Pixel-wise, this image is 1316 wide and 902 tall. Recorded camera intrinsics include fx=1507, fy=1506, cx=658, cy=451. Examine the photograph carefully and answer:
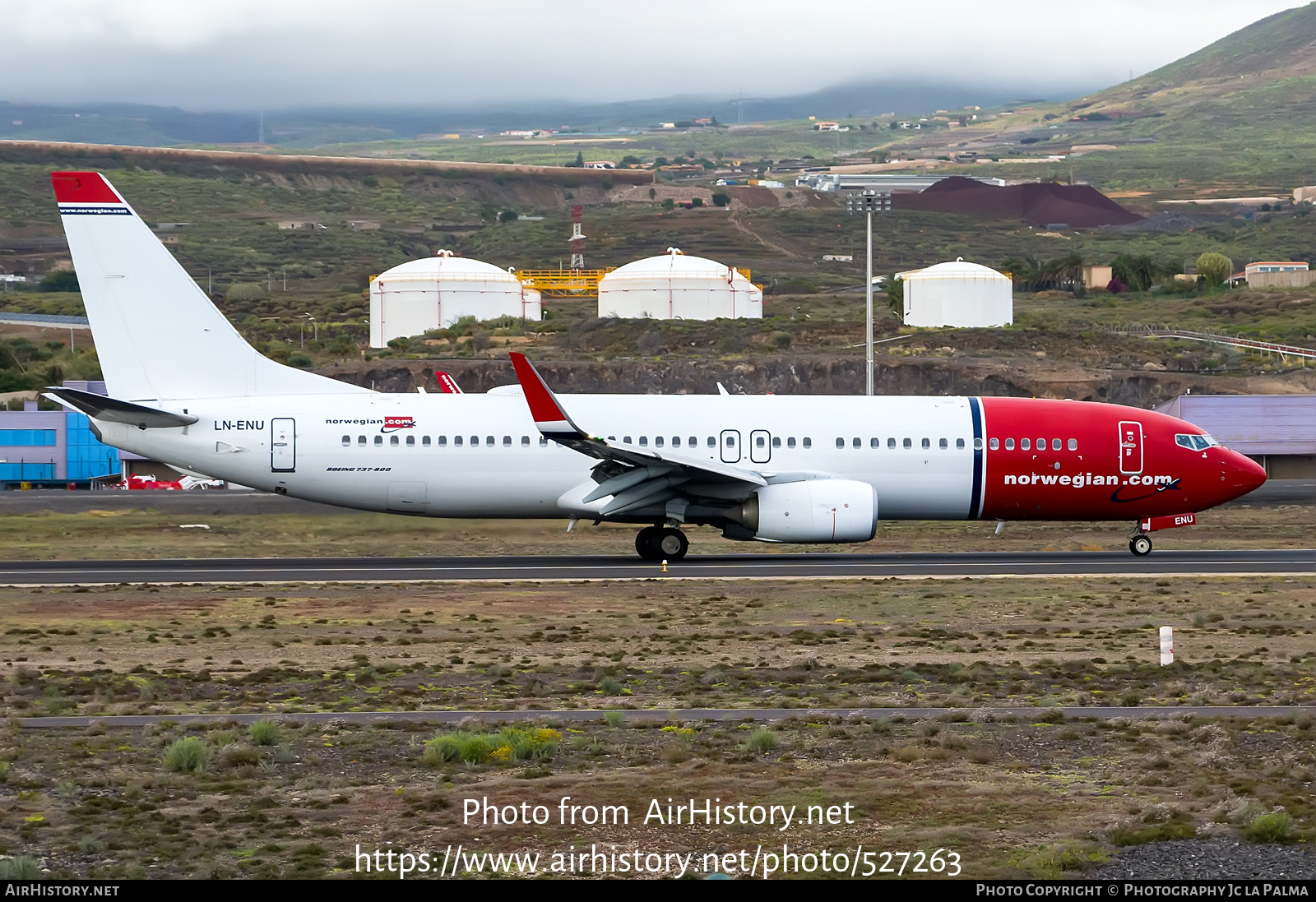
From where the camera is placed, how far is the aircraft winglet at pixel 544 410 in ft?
103

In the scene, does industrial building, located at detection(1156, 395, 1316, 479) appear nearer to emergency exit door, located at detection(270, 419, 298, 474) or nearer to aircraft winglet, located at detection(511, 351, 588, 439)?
aircraft winglet, located at detection(511, 351, 588, 439)

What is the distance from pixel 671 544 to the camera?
3462cm

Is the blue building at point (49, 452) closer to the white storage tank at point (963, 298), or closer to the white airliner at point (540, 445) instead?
the white airliner at point (540, 445)

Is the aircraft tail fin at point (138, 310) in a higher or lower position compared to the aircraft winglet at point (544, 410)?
higher

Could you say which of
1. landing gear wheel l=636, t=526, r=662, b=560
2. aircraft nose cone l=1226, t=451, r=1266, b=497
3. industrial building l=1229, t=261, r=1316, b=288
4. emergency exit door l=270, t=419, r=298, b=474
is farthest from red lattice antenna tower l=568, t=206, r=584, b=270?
emergency exit door l=270, t=419, r=298, b=474

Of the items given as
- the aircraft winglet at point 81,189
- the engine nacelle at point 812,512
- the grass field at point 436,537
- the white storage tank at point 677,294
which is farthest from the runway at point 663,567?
the white storage tank at point 677,294

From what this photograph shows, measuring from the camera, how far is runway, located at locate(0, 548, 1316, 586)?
31.4 meters

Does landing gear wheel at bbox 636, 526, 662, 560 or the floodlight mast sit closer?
landing gear wheel at bbox 636, 526, 662, 560

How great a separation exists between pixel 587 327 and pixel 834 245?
9900cm

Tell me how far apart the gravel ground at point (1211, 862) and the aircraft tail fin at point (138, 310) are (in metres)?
26.5

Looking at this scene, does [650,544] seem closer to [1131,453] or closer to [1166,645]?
[1131,453]

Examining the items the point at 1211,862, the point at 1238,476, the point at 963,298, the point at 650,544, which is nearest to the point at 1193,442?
the point at 1238,476

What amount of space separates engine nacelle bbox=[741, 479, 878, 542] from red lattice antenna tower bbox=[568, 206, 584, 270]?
13304 centimetres
